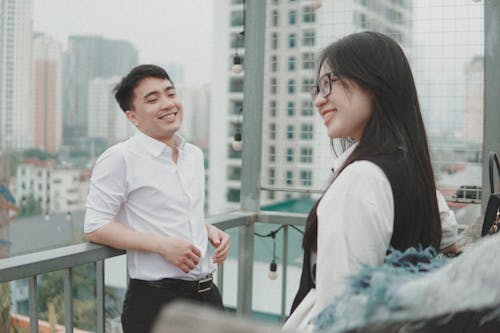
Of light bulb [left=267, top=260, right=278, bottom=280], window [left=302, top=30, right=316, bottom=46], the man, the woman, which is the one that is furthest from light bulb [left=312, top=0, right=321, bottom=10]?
the woman

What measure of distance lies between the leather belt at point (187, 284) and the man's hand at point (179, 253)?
8 centimetres

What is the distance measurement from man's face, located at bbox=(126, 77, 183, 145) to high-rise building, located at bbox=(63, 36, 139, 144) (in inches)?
98.0

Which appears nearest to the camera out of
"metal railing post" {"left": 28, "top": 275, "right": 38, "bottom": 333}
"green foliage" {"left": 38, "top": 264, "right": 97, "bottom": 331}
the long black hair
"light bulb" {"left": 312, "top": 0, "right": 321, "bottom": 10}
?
the long black hair

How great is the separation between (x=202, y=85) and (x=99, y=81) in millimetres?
1198

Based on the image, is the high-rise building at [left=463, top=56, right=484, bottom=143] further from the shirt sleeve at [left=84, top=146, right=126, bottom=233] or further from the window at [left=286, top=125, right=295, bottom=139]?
the shirt sleeve at [left=84, top=146, right=126, bottom=233]

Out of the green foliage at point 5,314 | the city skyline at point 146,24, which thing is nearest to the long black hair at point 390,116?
the green foliage at point 5,314

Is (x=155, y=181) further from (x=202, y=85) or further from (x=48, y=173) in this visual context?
(x=202, y=85)

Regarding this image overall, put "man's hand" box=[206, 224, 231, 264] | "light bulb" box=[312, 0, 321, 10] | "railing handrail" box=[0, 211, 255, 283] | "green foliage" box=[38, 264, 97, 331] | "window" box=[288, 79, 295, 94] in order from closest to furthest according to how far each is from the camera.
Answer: "railing handrail" box=[0, 211, 255, 283]
"man's hand" box=[206, 224, 231, 264]
"green foliage" box=[38, 264, 97, 331]
"light bulb" box=[312, 0, 321, 10]
"window" box=[288, 79, 295, 94]

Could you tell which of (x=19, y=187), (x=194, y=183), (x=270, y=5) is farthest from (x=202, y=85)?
(x=194, y=183)

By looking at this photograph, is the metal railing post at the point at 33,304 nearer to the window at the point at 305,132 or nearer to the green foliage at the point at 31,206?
the window at the point at 305,132

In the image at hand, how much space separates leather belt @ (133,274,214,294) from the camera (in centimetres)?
189

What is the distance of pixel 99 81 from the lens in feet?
15.4

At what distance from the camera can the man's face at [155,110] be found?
200 cm

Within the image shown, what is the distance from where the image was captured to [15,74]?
12.6 ft
